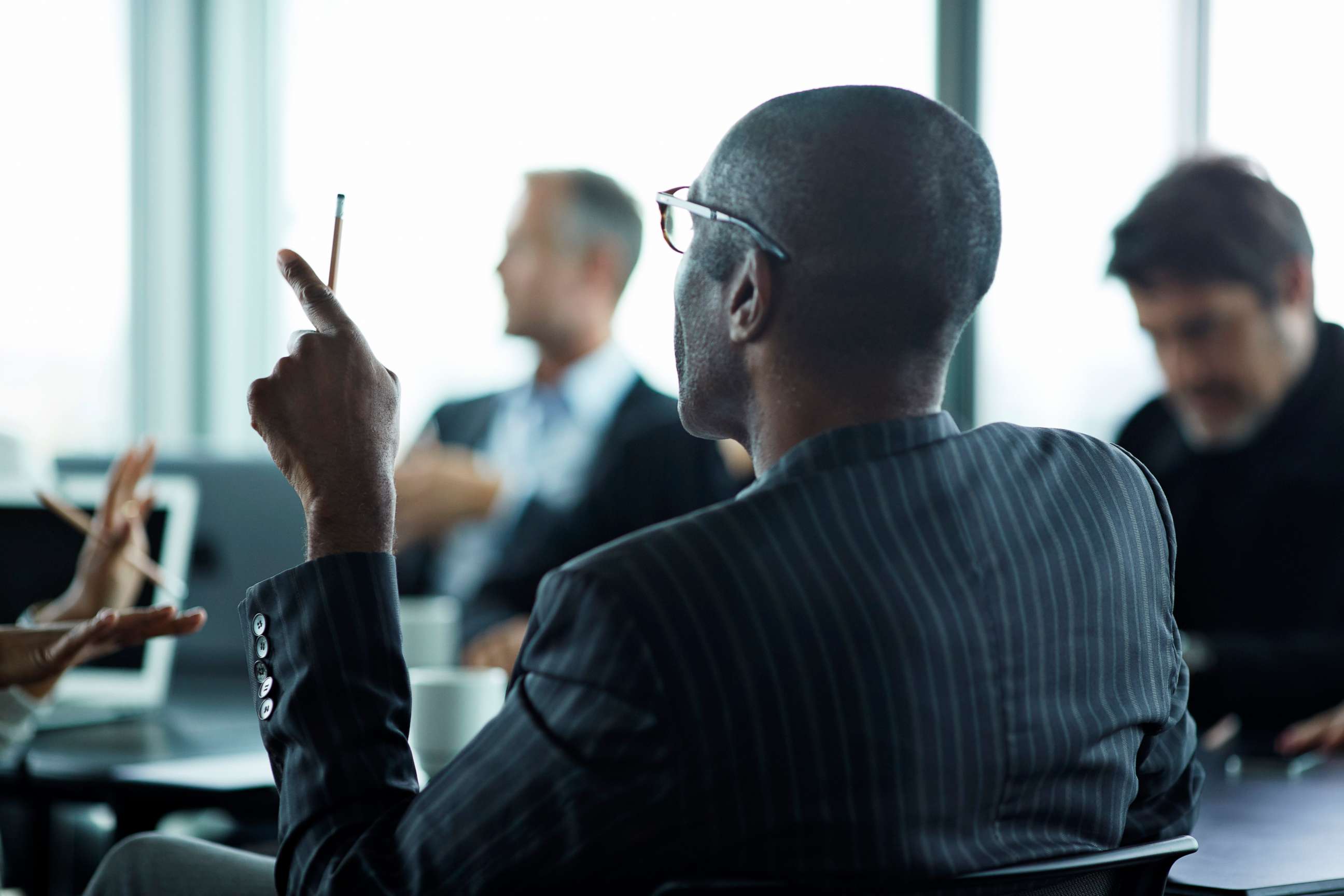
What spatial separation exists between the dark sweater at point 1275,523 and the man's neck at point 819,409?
124 centimetres

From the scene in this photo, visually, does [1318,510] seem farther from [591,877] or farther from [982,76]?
[591,877]

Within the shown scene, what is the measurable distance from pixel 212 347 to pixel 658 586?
3595mm

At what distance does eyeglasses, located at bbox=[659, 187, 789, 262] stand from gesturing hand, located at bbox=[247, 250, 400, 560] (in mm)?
235

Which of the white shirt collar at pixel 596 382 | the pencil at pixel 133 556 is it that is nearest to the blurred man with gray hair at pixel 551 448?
the white shirt collar at pixel 596 382

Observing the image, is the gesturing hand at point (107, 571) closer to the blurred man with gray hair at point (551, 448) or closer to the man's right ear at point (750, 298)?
the blurred man with gray hair at point (551, 448)

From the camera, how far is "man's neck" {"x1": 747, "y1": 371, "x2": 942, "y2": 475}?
887 mm

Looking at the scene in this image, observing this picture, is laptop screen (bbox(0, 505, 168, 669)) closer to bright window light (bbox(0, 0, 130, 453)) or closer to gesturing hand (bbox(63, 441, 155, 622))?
gesturing hand (bbox(63, 441, 155, 622))

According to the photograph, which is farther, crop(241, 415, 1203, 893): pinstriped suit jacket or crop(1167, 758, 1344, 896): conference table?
crop(1167, 758, 1344, 896): conference table

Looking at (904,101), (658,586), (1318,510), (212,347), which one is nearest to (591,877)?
(658,586)

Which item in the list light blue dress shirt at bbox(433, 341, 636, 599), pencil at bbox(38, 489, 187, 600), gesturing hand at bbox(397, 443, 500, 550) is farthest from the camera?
light blue dress shirt at bbox(433, 341, 636, 599)

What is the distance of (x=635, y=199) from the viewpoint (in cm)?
282

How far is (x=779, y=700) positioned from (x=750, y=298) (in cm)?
28

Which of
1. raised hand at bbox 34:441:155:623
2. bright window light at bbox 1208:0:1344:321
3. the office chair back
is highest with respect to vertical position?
bright window light at bbox 1208:0:1344:321

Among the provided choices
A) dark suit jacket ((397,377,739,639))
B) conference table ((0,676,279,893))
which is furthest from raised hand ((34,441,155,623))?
dark suit jacket ((397,377,739,639))
